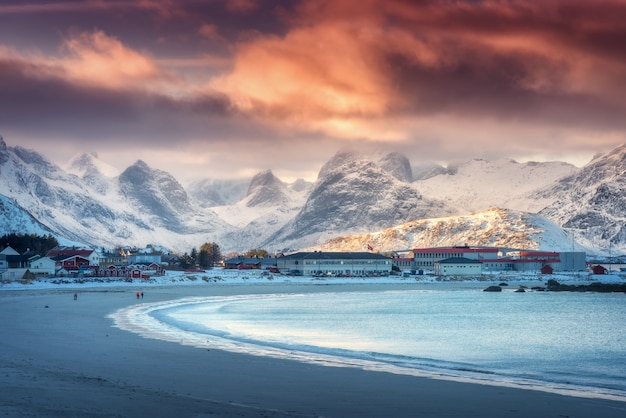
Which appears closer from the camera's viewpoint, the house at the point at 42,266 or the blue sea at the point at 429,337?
the blue sea at the point at 429,337

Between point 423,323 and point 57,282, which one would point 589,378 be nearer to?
point 423,323

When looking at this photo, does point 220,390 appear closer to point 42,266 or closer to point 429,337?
point 429,337

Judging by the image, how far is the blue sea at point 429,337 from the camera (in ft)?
125

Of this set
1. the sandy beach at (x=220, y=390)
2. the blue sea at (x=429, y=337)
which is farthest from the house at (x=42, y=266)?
the sandy beach at (x=220, y=390)

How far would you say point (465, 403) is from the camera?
2836 cm

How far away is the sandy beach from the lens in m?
26.0

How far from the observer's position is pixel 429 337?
57.6 m

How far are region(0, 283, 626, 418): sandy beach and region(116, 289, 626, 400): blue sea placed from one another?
3106mm

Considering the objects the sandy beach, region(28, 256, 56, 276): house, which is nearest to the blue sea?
the sandy beach

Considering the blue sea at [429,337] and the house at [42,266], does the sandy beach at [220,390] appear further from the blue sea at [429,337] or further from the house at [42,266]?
the house at [42,266]

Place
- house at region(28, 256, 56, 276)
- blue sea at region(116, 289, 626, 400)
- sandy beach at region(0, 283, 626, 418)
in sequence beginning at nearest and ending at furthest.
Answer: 1. sandy beach at region(0, 283, 626, 418)
2. blue sea at region(116, 289, 626, 400)
3. house at region(28, 256, 56, 276)

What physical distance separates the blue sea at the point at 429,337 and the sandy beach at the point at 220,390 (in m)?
3.11

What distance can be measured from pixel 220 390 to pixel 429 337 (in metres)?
30.2

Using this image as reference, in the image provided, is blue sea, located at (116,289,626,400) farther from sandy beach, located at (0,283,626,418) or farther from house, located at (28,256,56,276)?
house, located at (28,256,56,276)
